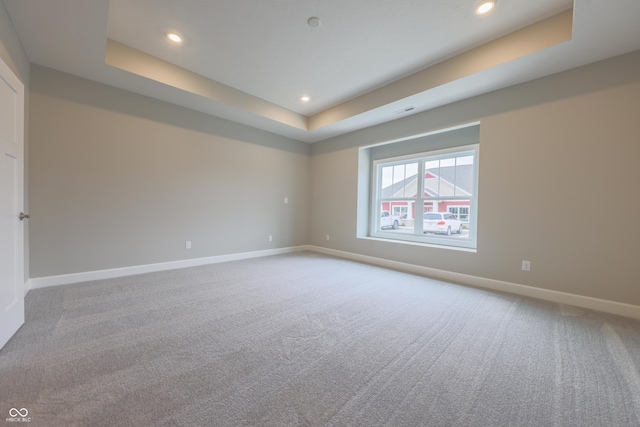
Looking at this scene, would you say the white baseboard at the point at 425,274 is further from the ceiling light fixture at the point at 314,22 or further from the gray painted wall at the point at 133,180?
the ceiling light fixture at the point at 314,22

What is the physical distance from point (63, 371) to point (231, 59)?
346 cm

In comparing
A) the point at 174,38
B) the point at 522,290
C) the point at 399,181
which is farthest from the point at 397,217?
the point at 174,38

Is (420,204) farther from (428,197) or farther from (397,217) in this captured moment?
(397,217)

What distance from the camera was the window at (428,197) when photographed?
3.90 m

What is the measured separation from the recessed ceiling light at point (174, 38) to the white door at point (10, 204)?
56.2 inches

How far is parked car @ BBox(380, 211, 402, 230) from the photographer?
4.94 m

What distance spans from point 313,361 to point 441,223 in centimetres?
345

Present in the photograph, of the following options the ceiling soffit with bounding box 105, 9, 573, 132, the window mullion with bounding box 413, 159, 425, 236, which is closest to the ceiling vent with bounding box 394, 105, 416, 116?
the ceiling soffit with bounding box 105, 9, 573, 132

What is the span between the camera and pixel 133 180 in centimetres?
357

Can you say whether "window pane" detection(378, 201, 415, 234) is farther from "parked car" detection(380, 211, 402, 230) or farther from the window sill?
the window sill

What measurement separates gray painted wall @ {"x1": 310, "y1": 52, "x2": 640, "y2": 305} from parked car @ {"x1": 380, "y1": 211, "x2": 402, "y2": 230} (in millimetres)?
1161

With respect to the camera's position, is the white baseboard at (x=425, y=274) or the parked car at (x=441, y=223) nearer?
the white baseboard at (x=425, y=274)

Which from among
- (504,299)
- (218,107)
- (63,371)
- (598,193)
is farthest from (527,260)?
(218,107)

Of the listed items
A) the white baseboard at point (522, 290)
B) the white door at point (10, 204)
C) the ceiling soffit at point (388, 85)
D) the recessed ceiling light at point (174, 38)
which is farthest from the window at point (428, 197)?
the white door at point (10, 204)
